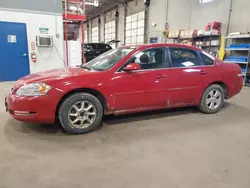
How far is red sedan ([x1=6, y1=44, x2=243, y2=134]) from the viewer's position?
8.80 ft

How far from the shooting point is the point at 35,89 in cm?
265

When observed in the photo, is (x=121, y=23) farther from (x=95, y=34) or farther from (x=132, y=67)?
(x=132, y=67)

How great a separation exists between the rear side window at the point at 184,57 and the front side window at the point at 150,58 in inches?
8.2

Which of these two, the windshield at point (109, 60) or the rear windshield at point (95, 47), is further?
the rear windshield at point (95, 47)

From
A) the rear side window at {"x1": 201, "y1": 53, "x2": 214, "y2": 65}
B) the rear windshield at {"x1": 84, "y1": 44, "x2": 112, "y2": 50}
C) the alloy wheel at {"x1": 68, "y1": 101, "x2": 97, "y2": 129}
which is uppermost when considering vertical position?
the rear windshield at {"x1": 84, "y1": 44, "x2": 112, "y2": 50}

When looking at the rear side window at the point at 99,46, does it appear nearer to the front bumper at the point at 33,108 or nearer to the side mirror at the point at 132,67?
the side mirror at the point at 132,67

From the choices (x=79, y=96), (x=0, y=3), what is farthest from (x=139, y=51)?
(x=0, y=3)

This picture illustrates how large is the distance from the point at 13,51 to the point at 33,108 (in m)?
5.24

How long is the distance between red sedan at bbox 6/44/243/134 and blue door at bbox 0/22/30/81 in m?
4.58

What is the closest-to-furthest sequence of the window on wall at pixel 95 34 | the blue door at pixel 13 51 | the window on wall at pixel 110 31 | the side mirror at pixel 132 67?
1. the side mirror at pixel 132 67
2. the blue door at pixel 13 51
3. the window on wall at pixel 110 31
4. the window on wall at pixel 95 34

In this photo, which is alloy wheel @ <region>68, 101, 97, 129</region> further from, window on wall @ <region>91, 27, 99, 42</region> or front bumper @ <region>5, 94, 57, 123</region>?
window on wall @ <region>91, 27, 99, 42</region>

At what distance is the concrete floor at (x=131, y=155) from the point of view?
187 cm

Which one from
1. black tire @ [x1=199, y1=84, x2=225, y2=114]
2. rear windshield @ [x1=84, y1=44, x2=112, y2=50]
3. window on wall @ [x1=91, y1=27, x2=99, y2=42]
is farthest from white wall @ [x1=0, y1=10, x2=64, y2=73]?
window on wall @ [x1=91, y1=27, x2=99, y2=42]

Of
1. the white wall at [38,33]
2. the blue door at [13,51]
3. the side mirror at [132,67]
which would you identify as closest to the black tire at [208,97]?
the side mirror at [132,67]
